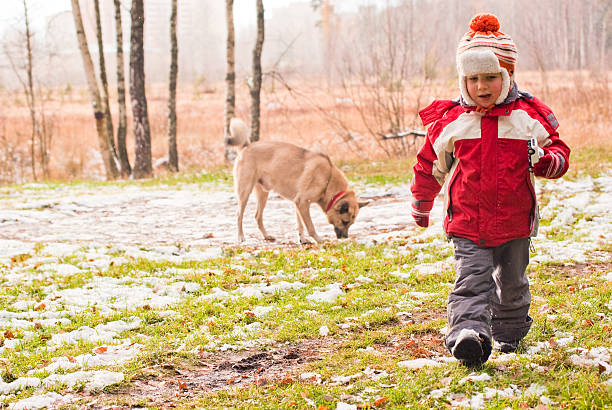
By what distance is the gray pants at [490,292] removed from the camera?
3656 millimetres

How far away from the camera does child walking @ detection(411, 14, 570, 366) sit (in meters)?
3.61

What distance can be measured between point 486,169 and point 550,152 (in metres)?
0.39

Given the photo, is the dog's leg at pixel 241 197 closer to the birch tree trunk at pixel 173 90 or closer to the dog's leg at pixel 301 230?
the dog's leg at pixel 301 230

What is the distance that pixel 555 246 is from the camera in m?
7.24

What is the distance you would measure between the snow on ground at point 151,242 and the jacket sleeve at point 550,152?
46.2 inches

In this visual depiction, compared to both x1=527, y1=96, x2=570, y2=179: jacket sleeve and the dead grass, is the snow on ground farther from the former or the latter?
the dead grass

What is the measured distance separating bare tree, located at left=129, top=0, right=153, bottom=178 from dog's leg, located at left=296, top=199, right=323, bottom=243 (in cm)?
1103

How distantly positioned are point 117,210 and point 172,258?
548 cm

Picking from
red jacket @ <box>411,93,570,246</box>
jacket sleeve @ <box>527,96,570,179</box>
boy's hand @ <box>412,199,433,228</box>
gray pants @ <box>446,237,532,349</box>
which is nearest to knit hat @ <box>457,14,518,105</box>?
red jacket @ <box>411,93,570,246</box>

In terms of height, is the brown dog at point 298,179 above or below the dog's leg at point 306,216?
above

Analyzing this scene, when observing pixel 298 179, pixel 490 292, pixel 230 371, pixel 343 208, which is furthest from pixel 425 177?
pixel 298 179

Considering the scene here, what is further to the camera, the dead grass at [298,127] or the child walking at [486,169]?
the dead grass at [298,127]

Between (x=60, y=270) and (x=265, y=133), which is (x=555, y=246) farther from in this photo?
(x=265, y=133)

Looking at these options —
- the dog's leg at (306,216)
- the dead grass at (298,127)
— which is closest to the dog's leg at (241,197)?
the dog's leg at (306,216)
